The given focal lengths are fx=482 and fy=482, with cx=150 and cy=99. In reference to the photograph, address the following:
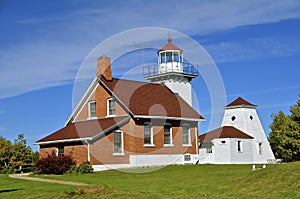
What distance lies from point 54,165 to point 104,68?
1036 cm

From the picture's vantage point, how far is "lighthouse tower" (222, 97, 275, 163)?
4978 cm

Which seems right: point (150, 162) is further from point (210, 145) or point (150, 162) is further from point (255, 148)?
point (255, 148)

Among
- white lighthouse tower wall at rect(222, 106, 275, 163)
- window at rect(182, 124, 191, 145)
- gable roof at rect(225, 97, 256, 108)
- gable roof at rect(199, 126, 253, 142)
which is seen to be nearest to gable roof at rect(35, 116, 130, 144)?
window at rect(182, 124, 191, 145)

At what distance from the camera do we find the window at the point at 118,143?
3684 centimetres

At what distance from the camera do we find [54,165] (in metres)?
34.1

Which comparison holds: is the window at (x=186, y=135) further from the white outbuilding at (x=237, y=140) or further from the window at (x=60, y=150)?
the window at (x=60, y=150)

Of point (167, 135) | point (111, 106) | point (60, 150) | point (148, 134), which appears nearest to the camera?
point (60, 150)

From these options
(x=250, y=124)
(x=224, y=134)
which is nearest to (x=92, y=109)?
(x=224, y=134)

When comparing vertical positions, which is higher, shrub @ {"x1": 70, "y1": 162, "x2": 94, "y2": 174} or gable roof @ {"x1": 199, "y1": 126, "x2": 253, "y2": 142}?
gable roof @ {"x1": 199, "y1": 126, "x2": 253, "y2": 142}

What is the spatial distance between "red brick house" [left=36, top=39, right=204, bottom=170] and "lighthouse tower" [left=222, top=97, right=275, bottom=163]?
8518mm

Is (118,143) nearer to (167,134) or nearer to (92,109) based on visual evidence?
(167,134)

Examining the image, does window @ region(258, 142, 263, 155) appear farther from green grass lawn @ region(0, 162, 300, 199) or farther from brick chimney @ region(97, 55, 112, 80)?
green grass lawn @ region(0, 162, 300, 199)

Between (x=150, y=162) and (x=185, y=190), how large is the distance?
758 inches

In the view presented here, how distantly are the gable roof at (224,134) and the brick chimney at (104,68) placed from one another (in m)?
12.5
